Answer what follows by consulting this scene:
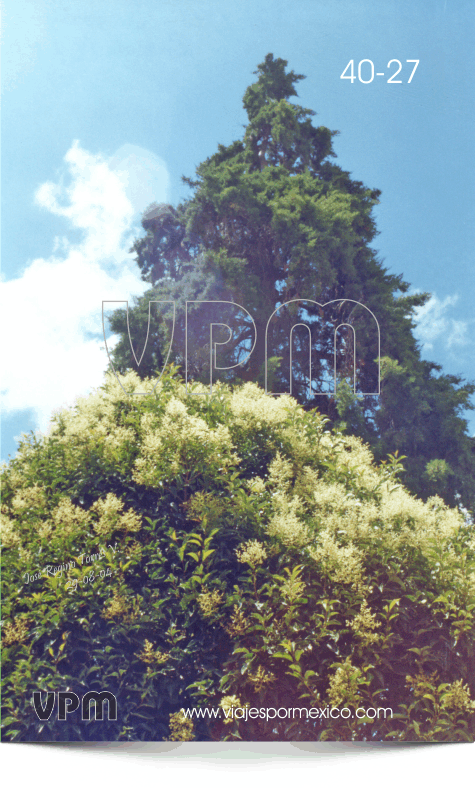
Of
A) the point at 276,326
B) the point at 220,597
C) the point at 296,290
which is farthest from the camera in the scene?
the point at 296,290

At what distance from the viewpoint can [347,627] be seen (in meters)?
3.52

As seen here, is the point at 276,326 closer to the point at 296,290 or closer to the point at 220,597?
the point at 296,290

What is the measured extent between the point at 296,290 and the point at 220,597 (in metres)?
2.80

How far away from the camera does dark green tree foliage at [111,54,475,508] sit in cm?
461

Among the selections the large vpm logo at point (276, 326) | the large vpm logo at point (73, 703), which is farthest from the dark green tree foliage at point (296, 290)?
the large vpm logo at point (73, 703)

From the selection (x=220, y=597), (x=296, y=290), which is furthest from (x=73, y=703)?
(x=296, y=290)

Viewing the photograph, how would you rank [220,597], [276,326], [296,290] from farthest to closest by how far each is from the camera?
1. [296,290]
2. [276,326]
3. [220,597]

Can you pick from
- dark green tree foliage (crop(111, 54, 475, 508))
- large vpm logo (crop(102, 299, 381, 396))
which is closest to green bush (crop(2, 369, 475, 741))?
large vpm logo (crop(102, 299, 381, 396))

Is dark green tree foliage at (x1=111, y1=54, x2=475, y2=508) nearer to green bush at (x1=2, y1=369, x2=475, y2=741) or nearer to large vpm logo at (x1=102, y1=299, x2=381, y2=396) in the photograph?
large vpm logo at (x1=102, y1=299, x2=381, y2=396)

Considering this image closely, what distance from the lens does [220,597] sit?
3475 mm

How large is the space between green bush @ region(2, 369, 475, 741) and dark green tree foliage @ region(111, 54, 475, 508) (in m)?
0.86

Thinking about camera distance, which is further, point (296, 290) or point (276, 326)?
point (296, 290)

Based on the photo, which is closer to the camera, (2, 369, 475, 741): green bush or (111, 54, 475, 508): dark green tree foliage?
(2, 369, 475, 741): green bush

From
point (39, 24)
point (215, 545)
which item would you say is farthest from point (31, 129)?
point (215, 545)
